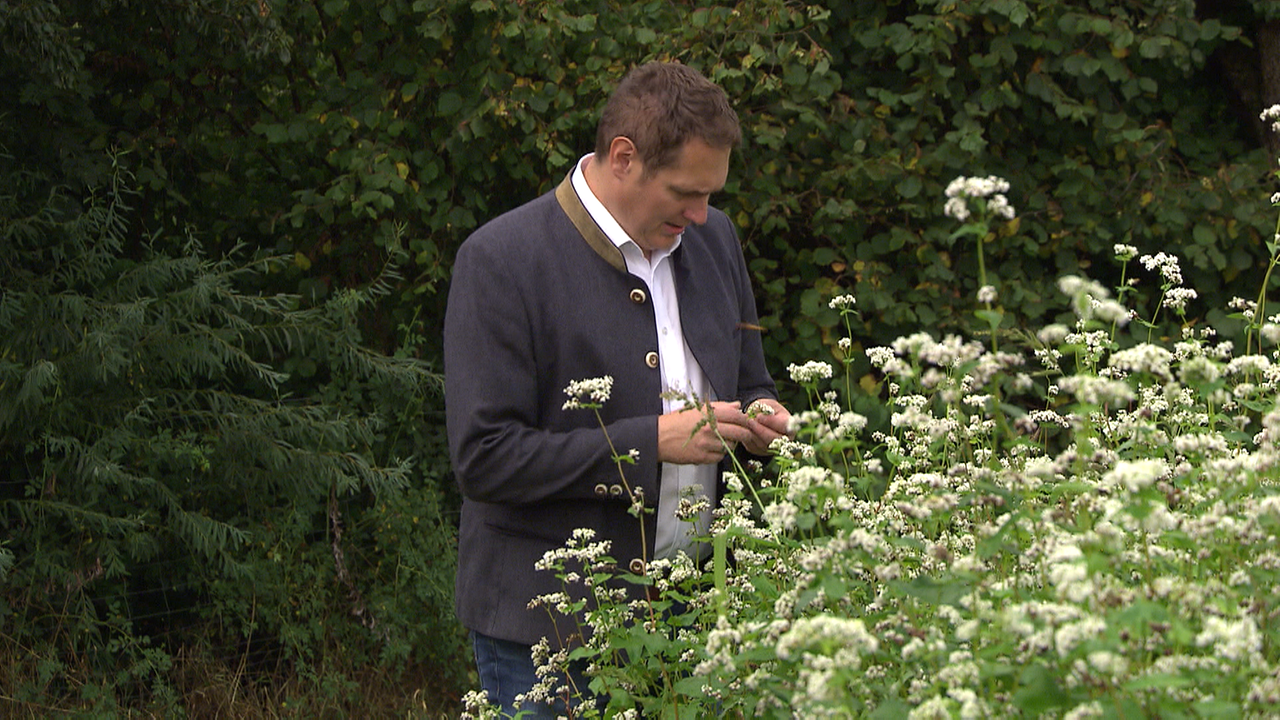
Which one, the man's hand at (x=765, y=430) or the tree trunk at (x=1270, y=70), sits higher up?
the tree trunk at (x=1270, y=70)

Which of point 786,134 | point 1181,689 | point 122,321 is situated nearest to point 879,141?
point 786,134

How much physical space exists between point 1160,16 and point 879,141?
1.20m

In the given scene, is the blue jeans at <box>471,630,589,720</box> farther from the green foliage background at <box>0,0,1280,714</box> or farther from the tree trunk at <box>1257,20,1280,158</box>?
the tree trunk at <box>1257,20,1280,158</box>

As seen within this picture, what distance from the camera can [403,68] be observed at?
16.9ft

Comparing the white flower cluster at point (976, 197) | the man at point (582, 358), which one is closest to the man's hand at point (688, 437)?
the man at point (582, 358)

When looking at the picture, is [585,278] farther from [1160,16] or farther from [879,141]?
[1160,16]

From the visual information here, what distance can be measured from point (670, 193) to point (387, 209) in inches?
108

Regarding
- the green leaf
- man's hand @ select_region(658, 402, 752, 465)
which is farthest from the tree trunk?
man's hand @ select_region(658, 402, 752, 465)

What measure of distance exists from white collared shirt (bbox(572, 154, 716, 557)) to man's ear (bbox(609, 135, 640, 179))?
10 centimetres

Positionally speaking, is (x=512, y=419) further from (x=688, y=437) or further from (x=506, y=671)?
(x=506, y=671)

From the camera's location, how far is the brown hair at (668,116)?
2660 mm

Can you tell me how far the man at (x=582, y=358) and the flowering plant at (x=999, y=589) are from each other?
36cm

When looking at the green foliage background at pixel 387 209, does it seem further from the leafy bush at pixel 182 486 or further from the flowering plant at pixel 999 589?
the flowering plant at pixel 999 589

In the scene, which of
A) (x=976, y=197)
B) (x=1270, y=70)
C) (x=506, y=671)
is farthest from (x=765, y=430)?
(x=1270, y=70)
